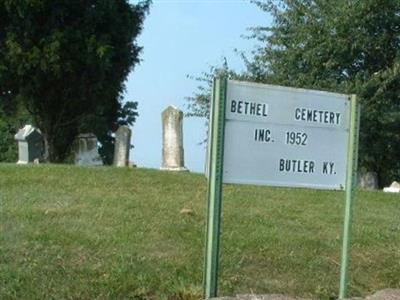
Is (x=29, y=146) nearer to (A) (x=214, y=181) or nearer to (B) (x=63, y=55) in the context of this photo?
(B) (x=63, y=55)

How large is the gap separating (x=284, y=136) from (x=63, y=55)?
17597mm

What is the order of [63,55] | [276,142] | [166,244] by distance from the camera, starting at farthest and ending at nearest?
1. [63,55]
2. [166,244]
3. [276,142]

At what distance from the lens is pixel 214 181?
5.59m

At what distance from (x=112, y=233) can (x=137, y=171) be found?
18.1ft

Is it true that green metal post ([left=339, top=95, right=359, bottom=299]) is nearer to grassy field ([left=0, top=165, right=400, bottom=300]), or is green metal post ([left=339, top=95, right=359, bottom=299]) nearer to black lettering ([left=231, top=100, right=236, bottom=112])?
grassy field ([left=0, top=165, right=400, bottom=300])

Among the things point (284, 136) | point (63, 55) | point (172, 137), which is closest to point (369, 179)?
point (172, 137)

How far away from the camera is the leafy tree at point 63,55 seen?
22.5 meters

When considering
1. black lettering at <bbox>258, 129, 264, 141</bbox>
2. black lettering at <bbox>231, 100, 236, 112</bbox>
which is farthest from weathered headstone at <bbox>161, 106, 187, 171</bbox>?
black lettering at <bbox>231, 100, 236, 112</bbox>

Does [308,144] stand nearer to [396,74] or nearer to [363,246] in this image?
[363,246]

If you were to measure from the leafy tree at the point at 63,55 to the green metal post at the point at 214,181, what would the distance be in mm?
17181

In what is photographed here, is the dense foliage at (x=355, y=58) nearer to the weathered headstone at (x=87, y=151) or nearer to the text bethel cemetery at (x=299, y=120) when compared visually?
the weathered headstone at (x=87, y=151)

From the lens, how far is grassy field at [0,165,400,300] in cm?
623

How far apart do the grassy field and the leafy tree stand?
12.4 metres

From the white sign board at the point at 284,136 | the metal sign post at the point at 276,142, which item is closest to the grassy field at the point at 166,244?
the metal sign post at the point at 276,142
